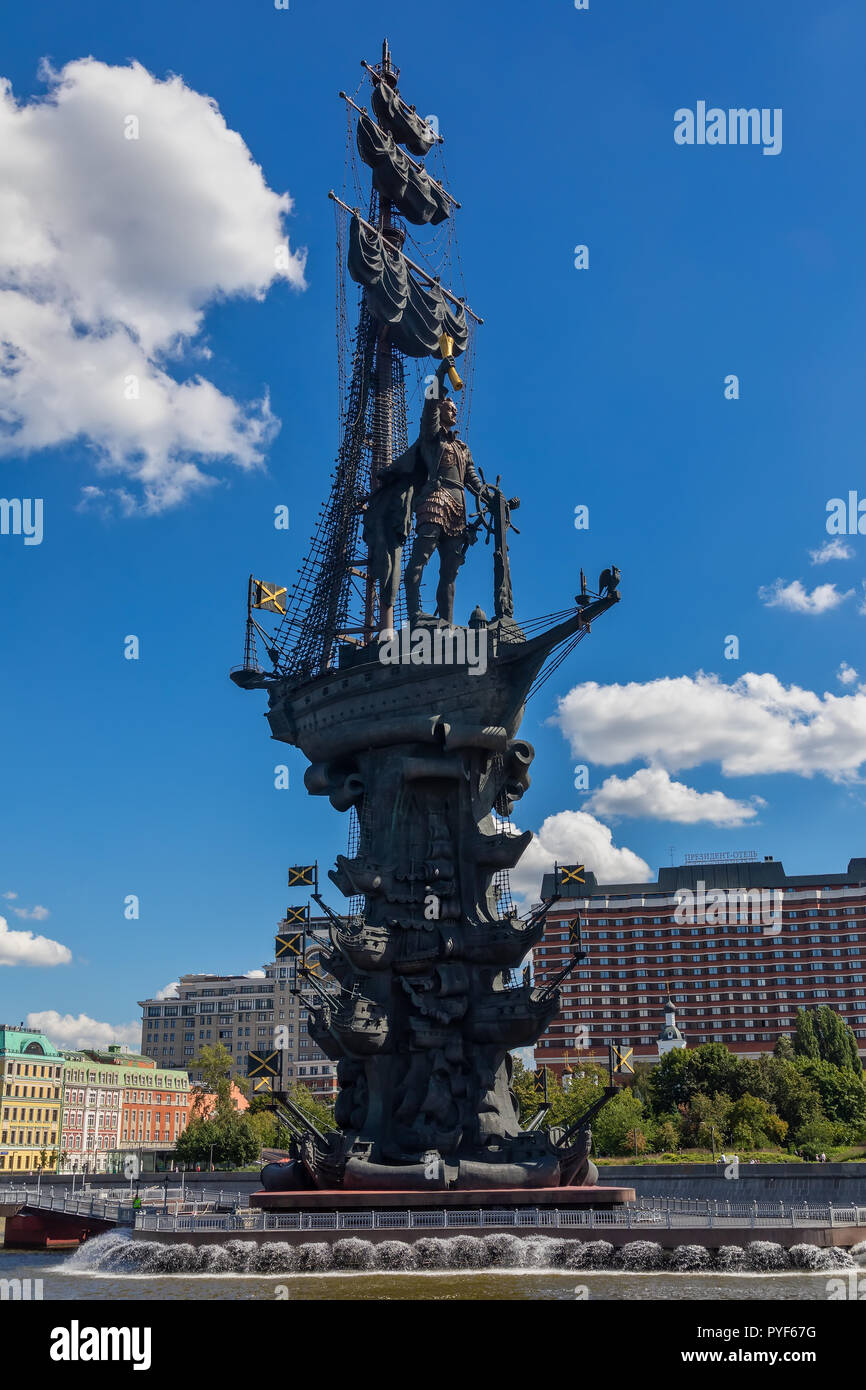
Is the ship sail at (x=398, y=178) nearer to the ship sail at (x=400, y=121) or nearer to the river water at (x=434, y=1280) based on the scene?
the ship sail at (x=400, y=121)

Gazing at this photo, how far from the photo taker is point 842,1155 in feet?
260

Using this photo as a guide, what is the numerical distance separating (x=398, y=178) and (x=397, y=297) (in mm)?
8505

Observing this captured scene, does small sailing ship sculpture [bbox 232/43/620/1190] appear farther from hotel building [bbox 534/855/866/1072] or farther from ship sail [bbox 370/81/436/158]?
hotel building [bbox 534/855/866/1072]

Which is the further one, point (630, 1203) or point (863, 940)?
point (863, 940)

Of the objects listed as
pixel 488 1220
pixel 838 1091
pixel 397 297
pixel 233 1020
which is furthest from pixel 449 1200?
pixel 233 1020

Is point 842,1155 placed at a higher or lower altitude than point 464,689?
lower

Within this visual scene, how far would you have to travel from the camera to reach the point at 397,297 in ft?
190

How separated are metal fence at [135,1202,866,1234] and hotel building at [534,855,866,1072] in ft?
327

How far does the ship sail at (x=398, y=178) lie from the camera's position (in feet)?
202

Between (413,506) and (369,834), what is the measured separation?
566 inches

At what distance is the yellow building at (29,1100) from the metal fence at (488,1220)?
316ft

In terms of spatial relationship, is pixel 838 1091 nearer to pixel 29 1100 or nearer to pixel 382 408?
pixel 382 408

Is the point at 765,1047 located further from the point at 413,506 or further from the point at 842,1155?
the point at 413,506
